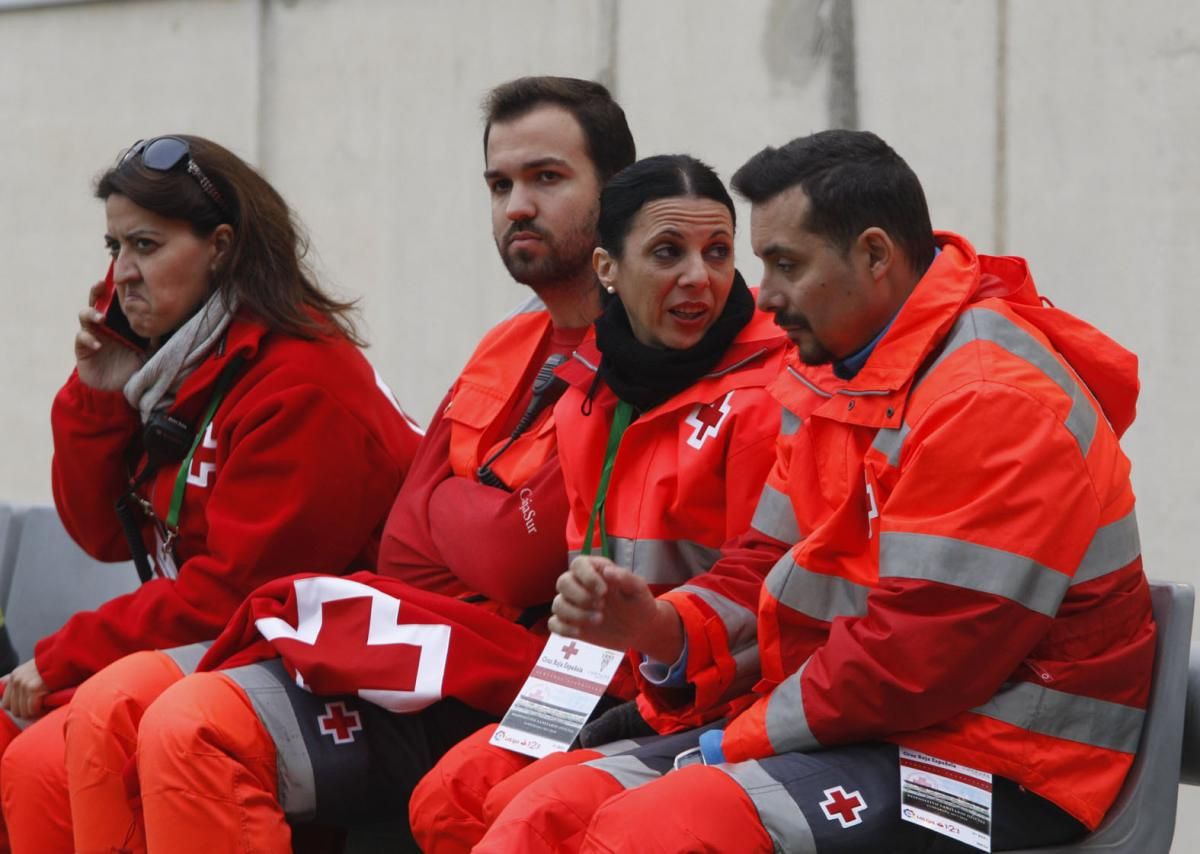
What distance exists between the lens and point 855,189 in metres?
2.68

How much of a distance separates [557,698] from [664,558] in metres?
0.32

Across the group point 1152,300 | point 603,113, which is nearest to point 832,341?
point 603,113

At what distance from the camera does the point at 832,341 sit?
2.73 metres

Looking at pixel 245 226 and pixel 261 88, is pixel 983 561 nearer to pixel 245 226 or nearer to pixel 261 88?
pixel 245 226

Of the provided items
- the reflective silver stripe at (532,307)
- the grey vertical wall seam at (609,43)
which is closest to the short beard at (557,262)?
the reflective silver stripe at (532,307)

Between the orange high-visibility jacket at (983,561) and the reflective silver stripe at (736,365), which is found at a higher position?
the reflective silver stripe at (736,365)

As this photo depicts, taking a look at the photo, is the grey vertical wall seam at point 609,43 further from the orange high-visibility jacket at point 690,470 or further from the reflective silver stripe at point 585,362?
the orange high-visibility jacket at point 690,470

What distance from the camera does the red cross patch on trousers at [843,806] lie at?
2402mm

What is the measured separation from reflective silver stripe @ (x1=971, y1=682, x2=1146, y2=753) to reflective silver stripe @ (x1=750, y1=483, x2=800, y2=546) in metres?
0.52

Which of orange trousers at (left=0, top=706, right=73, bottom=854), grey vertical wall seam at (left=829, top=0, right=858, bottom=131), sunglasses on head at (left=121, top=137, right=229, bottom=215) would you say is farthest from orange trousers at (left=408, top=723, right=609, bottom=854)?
grey vertical wall seam at (left=829, top=0, right=858, bottom=131)

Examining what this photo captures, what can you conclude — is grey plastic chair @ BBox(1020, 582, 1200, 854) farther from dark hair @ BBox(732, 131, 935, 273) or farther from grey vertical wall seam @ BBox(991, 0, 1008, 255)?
grey vertical wall seam @ BBox(991, 0, 1008, 255)

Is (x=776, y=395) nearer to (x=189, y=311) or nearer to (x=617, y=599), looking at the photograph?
(x=617, y=599)

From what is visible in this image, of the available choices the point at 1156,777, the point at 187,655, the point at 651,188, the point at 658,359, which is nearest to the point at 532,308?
the point at 651,188

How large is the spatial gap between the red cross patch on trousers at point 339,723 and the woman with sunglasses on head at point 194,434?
418 millimetres
